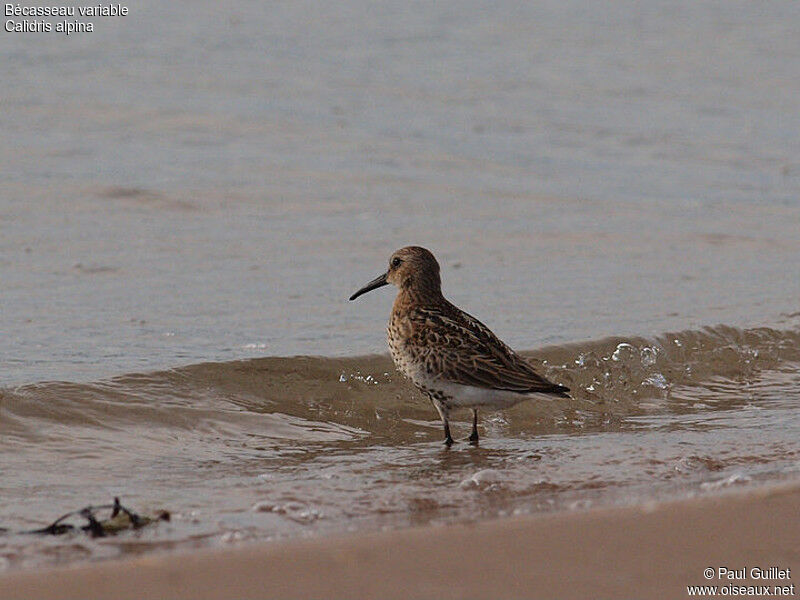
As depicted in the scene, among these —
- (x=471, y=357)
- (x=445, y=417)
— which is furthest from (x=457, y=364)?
(x=445, y=417)

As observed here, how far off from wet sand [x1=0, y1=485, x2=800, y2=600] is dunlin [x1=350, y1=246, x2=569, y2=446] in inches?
74.8

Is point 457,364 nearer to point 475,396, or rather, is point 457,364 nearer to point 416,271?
point 475,396

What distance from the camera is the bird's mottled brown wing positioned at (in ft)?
23.6

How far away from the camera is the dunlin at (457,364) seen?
721 cm

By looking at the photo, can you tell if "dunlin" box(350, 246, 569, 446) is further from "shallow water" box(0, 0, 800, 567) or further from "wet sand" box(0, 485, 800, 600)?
"wet sand" box(0, 485, 800, 600)

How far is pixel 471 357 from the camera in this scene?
7.31m

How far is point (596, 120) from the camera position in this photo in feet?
51.5

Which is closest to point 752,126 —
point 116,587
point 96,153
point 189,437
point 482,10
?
point 482,10

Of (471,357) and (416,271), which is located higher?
(416,271)

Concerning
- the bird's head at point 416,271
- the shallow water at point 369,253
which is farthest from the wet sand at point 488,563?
the bird's head at point 416,271

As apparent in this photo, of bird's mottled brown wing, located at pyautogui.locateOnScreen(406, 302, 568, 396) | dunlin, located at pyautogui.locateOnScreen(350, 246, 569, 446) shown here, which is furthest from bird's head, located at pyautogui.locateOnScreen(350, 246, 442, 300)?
bird's mottled brown wing, located at pyautogui.locateOnScreen(406, 302, 568, 396)

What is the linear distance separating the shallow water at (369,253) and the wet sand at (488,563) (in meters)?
0.34

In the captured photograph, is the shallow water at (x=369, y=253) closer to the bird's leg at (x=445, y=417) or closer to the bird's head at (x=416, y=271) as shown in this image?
the bird's leg at (x=445, y=417)

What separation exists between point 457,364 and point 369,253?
3857 mm
